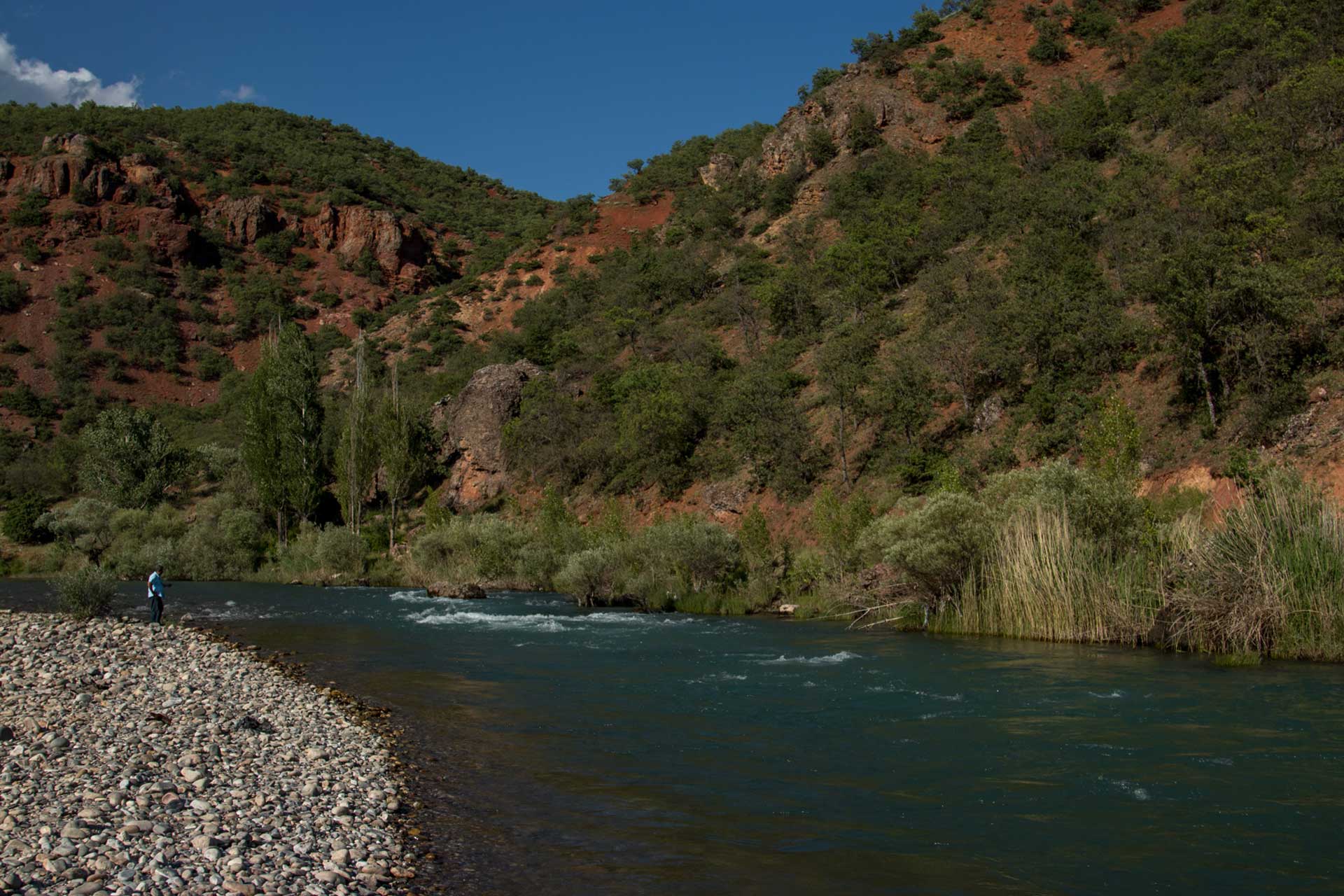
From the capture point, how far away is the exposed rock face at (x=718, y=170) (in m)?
93.6

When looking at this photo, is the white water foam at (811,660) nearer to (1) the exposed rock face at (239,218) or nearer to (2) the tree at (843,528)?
(2) the tree at (843,528)

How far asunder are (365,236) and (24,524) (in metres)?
64.9

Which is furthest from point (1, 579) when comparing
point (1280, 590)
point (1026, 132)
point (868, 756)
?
point (1026, 132)

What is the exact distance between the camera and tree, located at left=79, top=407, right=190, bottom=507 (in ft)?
199

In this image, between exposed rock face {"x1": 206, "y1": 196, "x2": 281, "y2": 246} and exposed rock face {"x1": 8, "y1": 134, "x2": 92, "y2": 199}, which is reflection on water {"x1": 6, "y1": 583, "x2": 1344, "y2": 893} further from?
exposed rock face {"x1": 8, "y1": 134, "x2": 92, "y2": 199}

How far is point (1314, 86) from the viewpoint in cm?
3881

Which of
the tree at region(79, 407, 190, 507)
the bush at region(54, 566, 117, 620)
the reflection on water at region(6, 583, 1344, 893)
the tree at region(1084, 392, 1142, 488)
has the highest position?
the tree at region(79, 407, 190, 507)

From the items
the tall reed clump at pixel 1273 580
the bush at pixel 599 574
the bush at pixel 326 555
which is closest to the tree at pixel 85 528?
the bush at pixel 326 555

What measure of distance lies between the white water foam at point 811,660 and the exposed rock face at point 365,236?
334 feet

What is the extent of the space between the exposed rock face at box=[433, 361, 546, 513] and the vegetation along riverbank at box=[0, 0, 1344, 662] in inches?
12.4

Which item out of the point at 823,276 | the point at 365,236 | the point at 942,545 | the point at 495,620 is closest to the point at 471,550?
the point at 495,620

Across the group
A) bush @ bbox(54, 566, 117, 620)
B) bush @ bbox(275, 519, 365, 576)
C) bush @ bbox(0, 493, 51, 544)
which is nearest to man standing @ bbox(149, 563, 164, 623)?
bush @ bbox(54, 566, 117, 620)

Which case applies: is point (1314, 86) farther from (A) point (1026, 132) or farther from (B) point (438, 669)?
(B) point (438, 669)

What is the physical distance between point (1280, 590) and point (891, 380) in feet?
83.6
